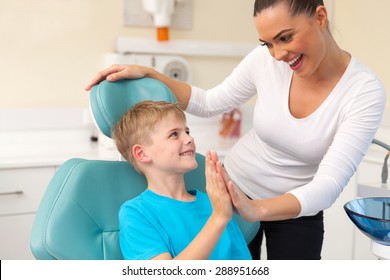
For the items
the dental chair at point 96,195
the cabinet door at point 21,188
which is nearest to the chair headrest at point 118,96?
the dental chair at point 96,195

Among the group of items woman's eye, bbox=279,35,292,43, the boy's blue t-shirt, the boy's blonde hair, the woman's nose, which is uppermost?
woman's eye, bbox=279,35,292,43

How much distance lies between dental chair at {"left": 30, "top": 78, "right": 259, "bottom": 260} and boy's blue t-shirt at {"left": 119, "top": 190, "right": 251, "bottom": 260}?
0.06 metres

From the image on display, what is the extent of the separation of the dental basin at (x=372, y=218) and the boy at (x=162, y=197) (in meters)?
0.31

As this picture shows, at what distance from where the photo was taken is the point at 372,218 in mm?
1227

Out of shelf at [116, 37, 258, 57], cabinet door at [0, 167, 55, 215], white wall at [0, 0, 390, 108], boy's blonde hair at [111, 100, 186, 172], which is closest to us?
boy's blonde hair at [111, 100, 186, 172]

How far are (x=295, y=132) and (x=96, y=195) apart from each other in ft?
1.74

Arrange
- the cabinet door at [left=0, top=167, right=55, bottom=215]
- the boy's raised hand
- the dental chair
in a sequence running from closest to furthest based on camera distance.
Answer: the boy's raised hand, the dental chair, the cabinet door at [left=0, top=167, right=55, bottom=215]

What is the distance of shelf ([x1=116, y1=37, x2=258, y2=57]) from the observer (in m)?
2.85

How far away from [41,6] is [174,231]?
1.74m

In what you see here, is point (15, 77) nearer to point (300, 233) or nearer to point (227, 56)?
point (227, 56)

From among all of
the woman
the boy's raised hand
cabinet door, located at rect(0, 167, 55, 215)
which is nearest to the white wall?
cabinet door, located at rect(0, 167, 55, 215)

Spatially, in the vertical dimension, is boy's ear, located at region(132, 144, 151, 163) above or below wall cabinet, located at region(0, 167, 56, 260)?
above

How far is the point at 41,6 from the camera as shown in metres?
2.71

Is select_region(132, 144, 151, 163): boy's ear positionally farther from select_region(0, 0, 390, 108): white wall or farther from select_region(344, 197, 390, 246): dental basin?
select_region(0, 0, 390, 108): white wall
